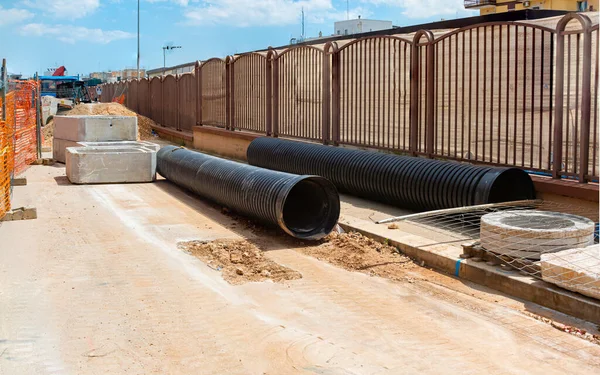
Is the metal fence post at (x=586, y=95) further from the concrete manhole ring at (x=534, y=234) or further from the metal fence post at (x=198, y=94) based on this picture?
the metal fence post at (x=198, y=94)

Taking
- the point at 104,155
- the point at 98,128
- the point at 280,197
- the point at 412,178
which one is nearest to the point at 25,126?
the point at 98,128

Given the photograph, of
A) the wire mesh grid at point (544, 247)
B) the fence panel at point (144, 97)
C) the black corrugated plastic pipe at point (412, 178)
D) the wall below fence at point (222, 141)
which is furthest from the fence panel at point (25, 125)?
the fence panel at point (144, 97)

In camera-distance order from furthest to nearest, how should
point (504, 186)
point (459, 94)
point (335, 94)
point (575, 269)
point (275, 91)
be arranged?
point (275, 91) < point (335, 94) < point (459, 94) < point (504, 186) < point (575, 269)

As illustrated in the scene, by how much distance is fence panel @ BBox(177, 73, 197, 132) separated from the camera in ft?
85.6

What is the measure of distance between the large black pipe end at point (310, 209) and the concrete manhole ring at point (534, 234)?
7.77ft

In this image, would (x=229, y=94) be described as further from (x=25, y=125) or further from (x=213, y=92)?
(x=25, y=125)

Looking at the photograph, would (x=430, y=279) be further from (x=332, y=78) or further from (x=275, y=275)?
(x=332, y=78)

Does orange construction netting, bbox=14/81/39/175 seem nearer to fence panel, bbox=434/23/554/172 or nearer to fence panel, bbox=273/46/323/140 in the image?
fence panel, bbox=273/46/323/140

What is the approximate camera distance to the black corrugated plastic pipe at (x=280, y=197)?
9.21 m

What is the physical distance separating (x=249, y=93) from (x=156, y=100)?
50.1 feet

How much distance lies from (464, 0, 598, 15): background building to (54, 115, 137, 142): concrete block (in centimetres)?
4005

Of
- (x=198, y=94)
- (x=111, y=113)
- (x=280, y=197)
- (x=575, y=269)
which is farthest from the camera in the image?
(x=111, y=113)

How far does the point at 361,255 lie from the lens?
8.38 m

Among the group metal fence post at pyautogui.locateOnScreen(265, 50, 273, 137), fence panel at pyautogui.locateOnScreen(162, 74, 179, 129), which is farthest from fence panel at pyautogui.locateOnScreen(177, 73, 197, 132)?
metal fence post at pyautogui.locateOnScreen(265, 50, 273, 137)
